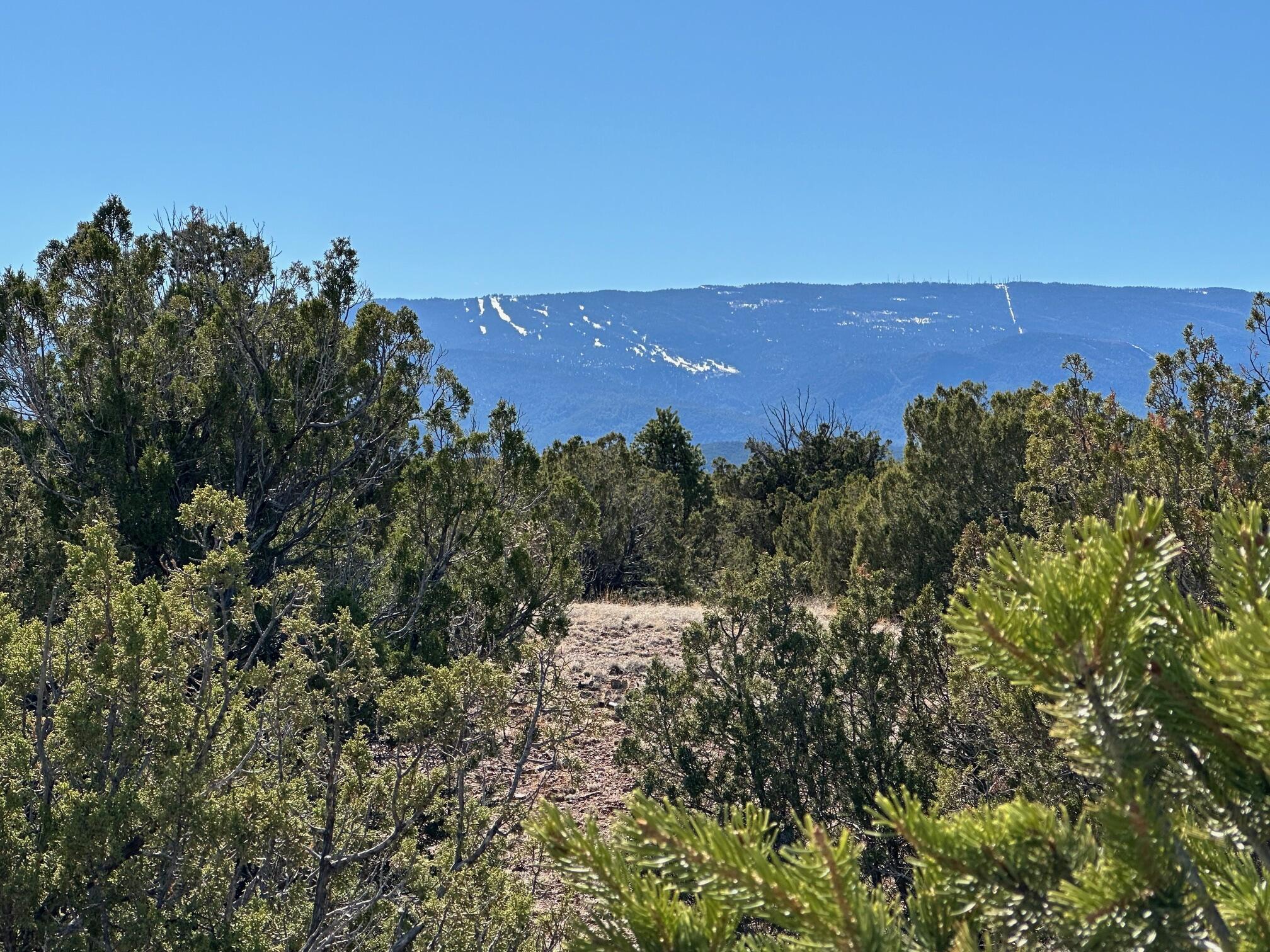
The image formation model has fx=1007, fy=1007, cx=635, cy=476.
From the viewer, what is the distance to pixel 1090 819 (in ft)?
3.29

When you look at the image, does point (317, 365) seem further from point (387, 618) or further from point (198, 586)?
point (198, 586)

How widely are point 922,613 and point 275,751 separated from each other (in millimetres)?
3643

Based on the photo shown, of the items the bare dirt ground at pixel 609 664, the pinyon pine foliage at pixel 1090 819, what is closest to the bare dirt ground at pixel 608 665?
the bare dirt ground at pixel 609 664

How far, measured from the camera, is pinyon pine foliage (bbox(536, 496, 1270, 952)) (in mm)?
840

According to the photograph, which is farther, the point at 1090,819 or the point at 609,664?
the point at 609,664

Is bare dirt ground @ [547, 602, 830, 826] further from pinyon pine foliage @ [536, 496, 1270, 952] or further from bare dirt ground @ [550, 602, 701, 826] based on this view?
pinyon pine foliage @ [536, 496, 1270, 952]

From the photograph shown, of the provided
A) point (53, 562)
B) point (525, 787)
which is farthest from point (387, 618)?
point (53, 562)

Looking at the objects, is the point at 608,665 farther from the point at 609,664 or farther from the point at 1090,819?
the point at 1090,819

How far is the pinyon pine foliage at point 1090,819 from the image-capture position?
84cm

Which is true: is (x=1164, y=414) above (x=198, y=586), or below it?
above

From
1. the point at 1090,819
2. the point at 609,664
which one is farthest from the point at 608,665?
the point at 1090,819

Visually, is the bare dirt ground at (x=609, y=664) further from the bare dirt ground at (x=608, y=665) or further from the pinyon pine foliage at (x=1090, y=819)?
the pinyon pine foliage at (x=1090, y=819)

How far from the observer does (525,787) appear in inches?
251

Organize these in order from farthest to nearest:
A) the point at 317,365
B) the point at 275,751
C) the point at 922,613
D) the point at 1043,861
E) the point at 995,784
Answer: the point at 317,365, the point at 922,613, the point at 995,784, the point at 275,751, the point at 1043,861
